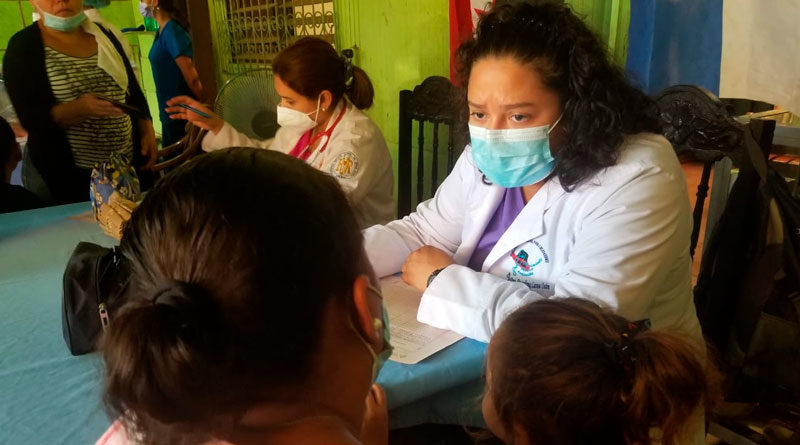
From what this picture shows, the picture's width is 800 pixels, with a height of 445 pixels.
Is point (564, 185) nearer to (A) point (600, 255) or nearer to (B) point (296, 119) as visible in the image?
(A) point (600, 255)

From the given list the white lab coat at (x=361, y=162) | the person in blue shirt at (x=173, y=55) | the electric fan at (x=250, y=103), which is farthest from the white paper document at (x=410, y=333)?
the person in blue shirt at (x=173, y=55)

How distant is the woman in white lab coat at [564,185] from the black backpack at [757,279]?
19 cm

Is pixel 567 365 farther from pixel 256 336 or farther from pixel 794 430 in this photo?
pixel 794 430

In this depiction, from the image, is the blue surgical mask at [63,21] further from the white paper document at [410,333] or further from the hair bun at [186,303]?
the hair bun at [186,303]

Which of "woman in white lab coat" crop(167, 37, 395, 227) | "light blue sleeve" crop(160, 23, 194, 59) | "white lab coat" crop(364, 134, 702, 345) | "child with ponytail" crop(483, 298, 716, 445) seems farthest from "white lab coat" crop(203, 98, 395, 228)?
"light blue sleeve" crop(160, 23, 194, 59)

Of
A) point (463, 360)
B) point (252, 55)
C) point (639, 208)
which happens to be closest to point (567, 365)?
point (463, 360)

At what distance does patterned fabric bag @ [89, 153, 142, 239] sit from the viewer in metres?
1.54

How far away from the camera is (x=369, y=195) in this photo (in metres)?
1.86

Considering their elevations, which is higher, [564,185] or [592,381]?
[564,185]

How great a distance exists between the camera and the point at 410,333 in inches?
39.5

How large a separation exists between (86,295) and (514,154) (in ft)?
2.65

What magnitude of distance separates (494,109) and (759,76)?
77 centimetres

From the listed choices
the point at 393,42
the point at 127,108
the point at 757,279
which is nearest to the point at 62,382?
the point at 757,279

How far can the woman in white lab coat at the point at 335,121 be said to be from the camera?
5.86ft
